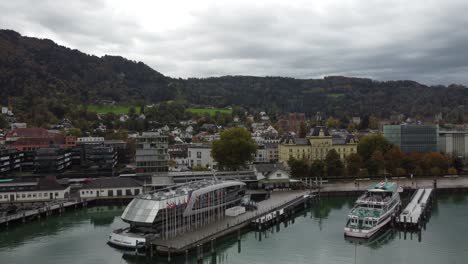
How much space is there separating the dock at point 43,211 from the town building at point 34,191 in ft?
5.11

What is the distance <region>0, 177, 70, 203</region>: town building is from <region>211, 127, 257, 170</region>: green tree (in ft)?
56.0

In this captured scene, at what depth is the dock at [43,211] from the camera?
3166 centimetres

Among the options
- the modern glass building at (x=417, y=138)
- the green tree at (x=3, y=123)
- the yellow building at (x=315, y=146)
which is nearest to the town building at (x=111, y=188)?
the yellow building at (x=315, y=146)

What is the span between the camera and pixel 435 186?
43.7 m

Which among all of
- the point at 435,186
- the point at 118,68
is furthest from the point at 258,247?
the point at 118,68

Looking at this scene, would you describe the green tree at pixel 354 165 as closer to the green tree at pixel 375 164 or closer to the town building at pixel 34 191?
the green tree at pixel 375 164

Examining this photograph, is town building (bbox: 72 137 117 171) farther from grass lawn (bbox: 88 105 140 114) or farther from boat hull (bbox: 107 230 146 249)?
grass lawn (bbox: 88 105 140 114)

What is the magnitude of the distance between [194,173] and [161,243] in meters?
20.0

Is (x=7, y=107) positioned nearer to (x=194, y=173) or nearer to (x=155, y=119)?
(x=155, y=119)

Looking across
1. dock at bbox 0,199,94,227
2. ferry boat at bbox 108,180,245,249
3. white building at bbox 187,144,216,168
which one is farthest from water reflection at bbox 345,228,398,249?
white building at bbox 187,144,216,168

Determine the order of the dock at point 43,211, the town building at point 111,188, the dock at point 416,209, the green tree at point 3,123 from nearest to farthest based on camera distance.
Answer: the dock at point 416,209 → the dock at point 43,211 → the town building at point 111,188 → the green tree at point 3,123

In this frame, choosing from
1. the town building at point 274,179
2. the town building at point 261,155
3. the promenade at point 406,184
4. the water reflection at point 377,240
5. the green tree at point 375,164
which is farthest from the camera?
the town building at point 261,155

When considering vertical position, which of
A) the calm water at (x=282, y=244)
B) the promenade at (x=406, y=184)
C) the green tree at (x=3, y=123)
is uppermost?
the green tree at (x=3, y=123)

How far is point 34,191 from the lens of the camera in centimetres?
3834
